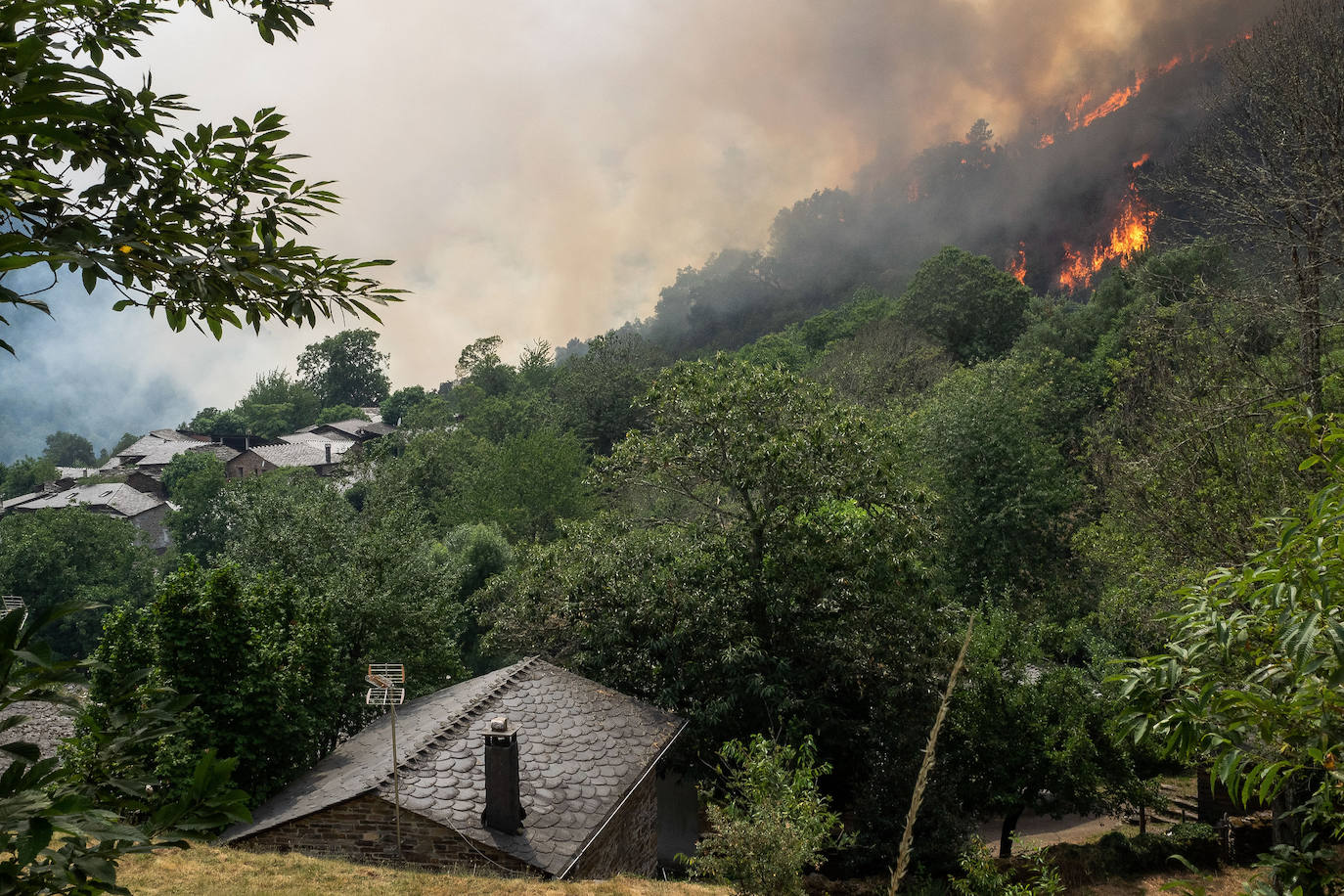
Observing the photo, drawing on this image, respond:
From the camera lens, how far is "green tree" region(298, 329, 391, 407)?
10494 centimetres

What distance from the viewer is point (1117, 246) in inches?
2110

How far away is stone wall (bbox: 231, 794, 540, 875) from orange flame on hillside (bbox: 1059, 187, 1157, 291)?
156 feet

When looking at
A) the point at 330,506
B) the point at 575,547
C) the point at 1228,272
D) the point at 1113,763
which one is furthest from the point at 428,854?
the point at 1228,272

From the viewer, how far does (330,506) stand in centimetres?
2598

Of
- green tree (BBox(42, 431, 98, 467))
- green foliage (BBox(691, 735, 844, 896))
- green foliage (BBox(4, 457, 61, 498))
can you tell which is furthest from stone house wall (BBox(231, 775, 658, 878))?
green tree (BBox(42, 431, 98, 467))

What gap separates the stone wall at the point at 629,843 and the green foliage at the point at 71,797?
9.64 meters

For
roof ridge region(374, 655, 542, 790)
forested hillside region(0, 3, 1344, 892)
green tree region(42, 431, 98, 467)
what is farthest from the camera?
green tree region(42, 431, 98, 467)

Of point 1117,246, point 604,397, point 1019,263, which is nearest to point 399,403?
point 604,397

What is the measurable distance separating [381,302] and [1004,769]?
16.9 metres

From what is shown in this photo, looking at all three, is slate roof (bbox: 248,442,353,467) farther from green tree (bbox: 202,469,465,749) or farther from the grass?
the grass

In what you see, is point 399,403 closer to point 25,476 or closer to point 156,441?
point 156,441

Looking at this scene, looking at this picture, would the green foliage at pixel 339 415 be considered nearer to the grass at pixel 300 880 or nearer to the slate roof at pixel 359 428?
the slate roof at pixel 359 428

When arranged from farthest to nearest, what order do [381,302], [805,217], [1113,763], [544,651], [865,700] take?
[805,217] → [544,651] → [865,700] → [1113,763] → [381,302]

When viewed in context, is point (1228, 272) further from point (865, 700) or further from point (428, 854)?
point (428, 854)
